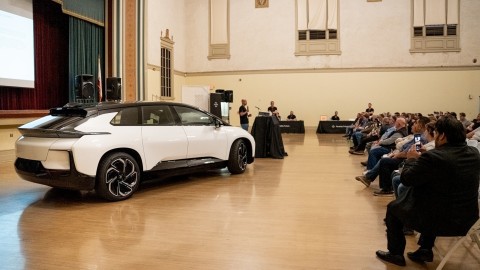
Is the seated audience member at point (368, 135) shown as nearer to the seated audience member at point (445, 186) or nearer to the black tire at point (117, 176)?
the black tire at point (117, 176)

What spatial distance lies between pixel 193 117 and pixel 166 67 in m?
14.2

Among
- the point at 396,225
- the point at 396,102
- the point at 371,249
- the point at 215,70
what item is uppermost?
the point at 215,70

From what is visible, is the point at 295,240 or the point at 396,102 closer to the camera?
the point at 295,240

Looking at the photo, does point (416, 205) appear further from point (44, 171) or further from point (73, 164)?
point (44, 171)

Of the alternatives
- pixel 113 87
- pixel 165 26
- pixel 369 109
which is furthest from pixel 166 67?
pixel 369 109

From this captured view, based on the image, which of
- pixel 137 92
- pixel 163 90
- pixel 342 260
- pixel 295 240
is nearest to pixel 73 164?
pixel 295 240

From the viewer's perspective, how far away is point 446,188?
2.97 metres

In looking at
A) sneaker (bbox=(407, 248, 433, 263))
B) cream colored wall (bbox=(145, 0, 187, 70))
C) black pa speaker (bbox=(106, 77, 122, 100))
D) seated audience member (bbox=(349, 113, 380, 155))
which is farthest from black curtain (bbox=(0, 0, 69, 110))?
sneaker (bbox=(407, 248, 433, 263))

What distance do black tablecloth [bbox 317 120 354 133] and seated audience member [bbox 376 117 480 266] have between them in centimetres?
1752

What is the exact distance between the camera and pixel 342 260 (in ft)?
11.1

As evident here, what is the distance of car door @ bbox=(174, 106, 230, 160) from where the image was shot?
21.6 ft

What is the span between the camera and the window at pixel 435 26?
2022cm

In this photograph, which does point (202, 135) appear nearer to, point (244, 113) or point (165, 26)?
point (244, 113)

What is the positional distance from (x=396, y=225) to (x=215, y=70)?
20.2 meters
